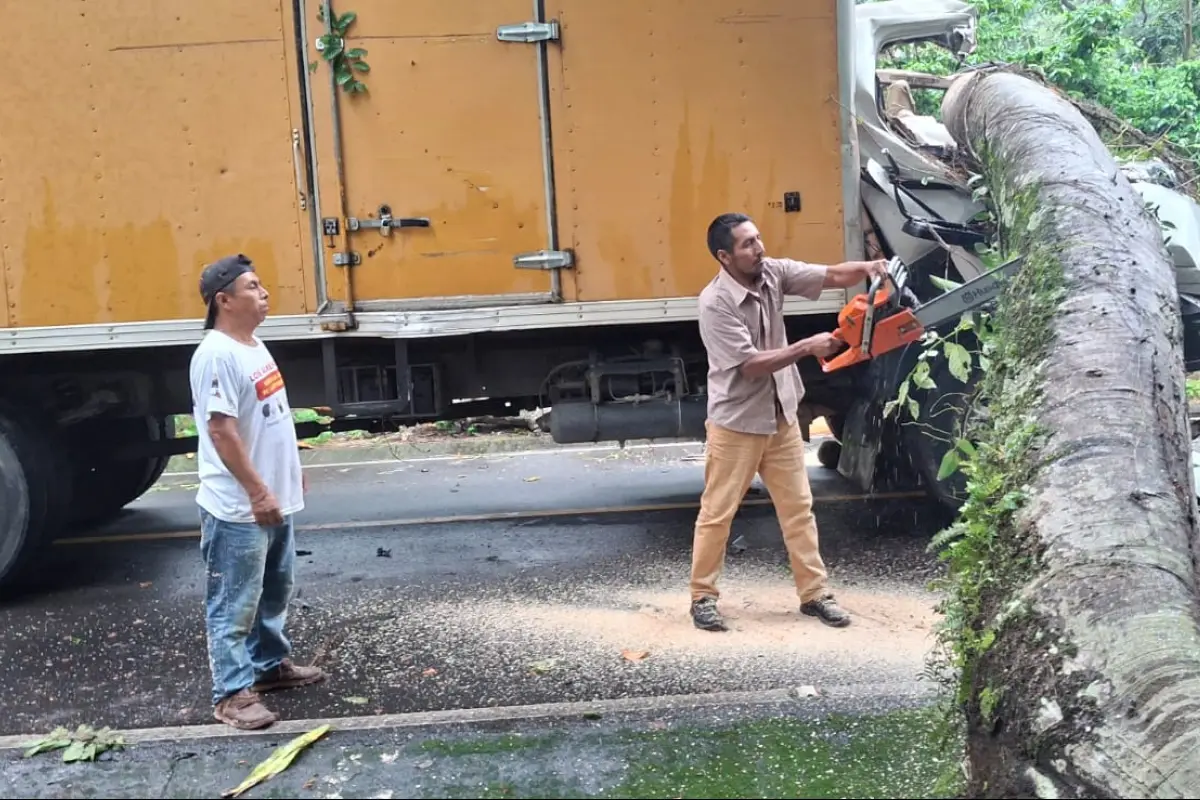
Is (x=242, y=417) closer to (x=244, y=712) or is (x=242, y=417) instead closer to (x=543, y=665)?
(x=244, y=712)

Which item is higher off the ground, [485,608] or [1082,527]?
[1082,527]

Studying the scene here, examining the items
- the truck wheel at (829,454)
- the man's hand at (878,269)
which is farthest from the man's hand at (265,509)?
the truck wheel at (829,454)

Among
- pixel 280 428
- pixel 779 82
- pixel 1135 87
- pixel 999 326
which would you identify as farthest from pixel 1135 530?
pixel 1135 87

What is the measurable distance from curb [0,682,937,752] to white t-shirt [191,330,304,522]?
28.3 inches

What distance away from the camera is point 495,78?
5.07 meters

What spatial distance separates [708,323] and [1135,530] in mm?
1927

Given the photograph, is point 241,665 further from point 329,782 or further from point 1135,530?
point 1135,530

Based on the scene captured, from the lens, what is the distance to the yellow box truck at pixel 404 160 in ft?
16.5

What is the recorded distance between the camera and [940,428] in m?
5.37

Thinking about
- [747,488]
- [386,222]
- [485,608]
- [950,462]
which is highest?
[386,222]

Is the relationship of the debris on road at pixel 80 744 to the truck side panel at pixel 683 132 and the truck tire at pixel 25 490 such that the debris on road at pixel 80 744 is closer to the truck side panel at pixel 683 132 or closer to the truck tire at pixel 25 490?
the truck tire at pixel 25 490

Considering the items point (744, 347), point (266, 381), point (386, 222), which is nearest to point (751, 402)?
point (744, 347)

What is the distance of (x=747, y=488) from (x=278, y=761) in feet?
6.83

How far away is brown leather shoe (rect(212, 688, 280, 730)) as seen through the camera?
353 centimetres
